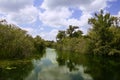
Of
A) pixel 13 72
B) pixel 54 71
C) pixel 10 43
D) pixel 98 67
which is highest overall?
pixel 10 43

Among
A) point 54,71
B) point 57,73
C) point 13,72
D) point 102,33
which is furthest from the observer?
point 102,33

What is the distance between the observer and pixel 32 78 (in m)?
24.6

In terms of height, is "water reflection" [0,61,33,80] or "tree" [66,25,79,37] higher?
"tree" [66,25,79,37]

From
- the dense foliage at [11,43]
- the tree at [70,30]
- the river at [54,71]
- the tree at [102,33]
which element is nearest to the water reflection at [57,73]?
the river at [54,71]

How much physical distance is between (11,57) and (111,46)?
3754 centimetres

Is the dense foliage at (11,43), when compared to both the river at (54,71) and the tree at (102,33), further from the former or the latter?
the tree at (102,33)

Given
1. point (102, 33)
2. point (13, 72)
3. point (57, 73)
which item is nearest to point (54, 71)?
point (57, 73)

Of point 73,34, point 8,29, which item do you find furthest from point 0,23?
point 73,34

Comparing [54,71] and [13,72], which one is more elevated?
[13,72]

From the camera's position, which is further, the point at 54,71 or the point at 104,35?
the point at 104,35

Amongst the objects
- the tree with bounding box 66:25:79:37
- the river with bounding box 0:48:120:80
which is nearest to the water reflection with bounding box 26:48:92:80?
the river with bounding box 0:48:120:80

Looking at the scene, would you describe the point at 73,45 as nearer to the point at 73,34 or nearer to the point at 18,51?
the point at 73,34

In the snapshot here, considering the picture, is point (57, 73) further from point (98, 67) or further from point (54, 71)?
point (98, 67)

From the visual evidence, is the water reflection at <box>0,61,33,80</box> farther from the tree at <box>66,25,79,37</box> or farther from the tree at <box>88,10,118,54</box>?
the tree at <box>66,25,79,37</box>
